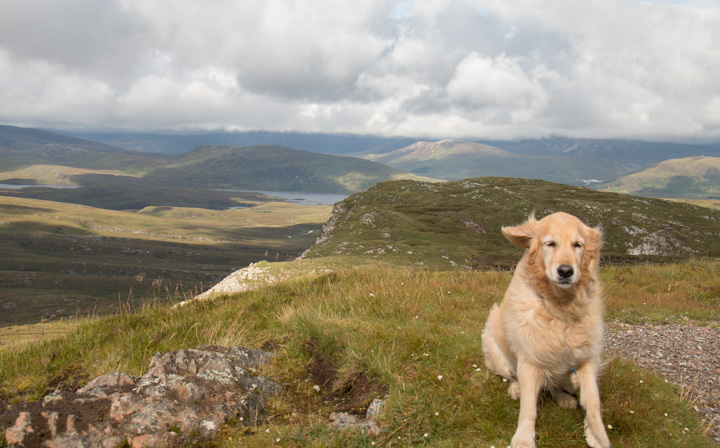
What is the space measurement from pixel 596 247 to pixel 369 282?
23.5ft

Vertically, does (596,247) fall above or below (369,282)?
above

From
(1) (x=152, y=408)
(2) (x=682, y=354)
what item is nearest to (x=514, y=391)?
(1) (x=152, y=408)

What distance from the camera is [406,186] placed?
403 feet

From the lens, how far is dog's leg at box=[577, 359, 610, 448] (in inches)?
181

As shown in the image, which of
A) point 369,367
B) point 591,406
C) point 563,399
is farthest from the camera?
point 369,367

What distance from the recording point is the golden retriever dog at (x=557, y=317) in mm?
4648

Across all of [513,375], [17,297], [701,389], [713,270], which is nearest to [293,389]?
[513,375]

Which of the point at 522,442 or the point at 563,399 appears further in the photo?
the point at 563,399

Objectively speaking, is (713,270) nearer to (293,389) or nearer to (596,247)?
(596,247)

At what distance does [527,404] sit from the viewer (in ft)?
15.5

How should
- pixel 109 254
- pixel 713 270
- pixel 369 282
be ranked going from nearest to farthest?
pixel 369 282
pixel 713 270
pixel 109 254

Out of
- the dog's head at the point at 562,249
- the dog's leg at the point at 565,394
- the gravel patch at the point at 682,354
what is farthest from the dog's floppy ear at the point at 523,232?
the gravel patch at the point at 682,354

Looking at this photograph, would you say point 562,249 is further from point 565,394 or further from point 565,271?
point 565,394

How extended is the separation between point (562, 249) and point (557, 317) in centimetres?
90
